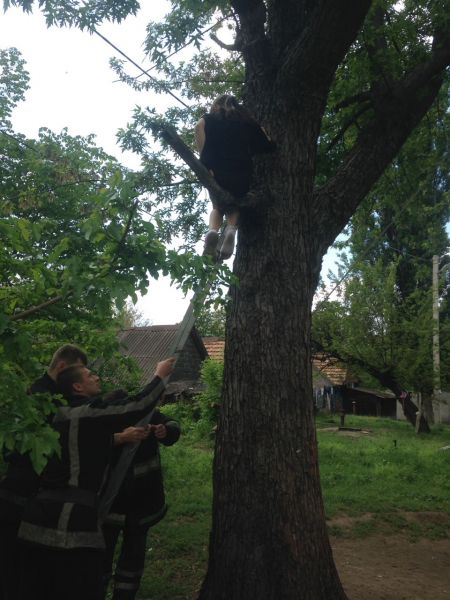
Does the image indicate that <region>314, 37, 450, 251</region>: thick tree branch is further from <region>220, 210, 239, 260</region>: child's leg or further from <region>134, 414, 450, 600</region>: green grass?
<region>134, 414, 450, 600</region>: green grass

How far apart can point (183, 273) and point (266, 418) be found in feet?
5.96

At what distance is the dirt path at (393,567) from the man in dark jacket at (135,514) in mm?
1956

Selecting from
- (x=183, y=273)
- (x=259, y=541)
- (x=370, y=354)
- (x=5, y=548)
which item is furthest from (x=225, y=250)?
(x=370, y=354)

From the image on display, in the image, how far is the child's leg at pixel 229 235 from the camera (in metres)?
4.39

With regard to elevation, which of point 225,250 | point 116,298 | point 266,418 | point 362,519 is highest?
point 225,250

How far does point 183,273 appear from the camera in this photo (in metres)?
2.72

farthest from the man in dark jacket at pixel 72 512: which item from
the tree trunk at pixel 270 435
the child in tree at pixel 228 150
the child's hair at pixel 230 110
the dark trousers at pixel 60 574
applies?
the child's hair at pixel 230 110

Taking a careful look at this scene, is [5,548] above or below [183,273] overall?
below

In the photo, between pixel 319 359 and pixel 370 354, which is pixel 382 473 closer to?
pixel 370 354

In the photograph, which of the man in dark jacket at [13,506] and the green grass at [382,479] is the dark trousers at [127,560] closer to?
the man in dark jacket at [13,506]

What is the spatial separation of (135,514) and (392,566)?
318 centimetres

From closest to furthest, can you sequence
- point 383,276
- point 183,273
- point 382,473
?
1. point 183,273
2. point 382,473
3. point 383,276

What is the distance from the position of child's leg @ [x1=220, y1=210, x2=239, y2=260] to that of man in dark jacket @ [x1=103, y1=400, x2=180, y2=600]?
1.40 m

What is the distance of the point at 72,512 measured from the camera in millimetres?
2793
